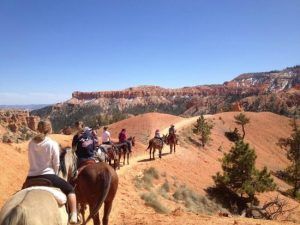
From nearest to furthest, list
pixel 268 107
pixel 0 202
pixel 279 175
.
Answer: pixel 0 202
pixel 279 175
pixel 268 107

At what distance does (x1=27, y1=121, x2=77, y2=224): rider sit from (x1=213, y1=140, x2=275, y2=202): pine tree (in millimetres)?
23056

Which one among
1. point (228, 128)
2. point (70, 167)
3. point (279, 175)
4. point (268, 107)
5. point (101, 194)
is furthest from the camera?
point (268, 107)

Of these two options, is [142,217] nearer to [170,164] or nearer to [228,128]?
[170,164]

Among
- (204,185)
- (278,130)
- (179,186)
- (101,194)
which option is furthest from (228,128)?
(101,194)

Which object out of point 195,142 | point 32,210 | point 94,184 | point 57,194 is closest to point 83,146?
point 94,184

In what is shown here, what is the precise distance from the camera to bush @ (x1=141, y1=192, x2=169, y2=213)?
734 inches

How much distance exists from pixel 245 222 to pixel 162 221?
3.24 m

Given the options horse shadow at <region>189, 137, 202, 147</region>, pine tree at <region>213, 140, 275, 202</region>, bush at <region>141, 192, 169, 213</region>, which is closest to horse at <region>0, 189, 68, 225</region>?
bush at <region>141, 192, 169, 213</region>

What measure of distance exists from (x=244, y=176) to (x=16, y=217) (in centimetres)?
2532

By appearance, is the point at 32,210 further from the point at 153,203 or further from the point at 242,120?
the point at 242,120

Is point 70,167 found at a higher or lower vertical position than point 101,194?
higher

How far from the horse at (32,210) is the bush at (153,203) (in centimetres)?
1240

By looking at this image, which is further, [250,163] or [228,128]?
[228,128]

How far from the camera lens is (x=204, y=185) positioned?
97.6 ft
